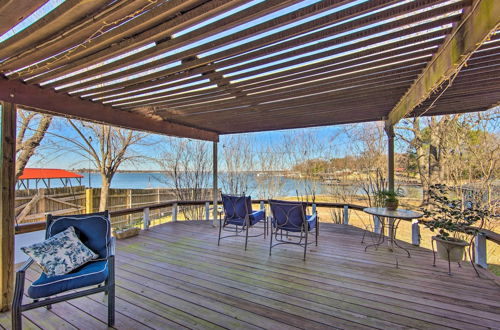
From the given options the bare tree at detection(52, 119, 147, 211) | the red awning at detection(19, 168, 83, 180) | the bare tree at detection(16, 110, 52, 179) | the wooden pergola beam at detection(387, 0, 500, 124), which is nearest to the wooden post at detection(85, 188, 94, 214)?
the bare tree at detection(52, 119, 147, 211)

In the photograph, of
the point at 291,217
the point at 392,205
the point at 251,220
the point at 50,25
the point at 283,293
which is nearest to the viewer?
the point at 50,25

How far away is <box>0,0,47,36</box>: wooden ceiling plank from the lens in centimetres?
122

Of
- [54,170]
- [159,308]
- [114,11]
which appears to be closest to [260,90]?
[114,11]

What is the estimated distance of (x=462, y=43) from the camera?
1553 mm

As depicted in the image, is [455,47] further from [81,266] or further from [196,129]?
[196,129]

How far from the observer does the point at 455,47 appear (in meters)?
1.64

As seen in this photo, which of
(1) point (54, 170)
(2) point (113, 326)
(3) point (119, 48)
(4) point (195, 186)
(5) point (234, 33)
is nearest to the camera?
(5) point (234, 33)

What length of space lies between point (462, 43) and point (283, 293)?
2660 mm

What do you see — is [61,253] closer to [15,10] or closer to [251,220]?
[15,10]

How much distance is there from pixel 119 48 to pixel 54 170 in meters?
7.13

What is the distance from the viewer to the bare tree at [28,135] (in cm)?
611

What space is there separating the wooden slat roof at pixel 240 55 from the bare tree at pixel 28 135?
4.67 m

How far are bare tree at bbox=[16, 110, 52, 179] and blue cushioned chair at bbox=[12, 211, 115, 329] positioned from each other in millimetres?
5311

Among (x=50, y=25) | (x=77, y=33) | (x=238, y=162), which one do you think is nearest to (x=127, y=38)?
(x=77, y=33)
